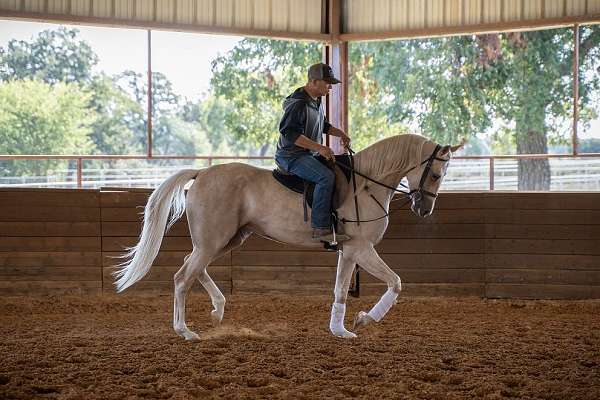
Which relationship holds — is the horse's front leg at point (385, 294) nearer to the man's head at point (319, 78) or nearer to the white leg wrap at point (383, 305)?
the white leg wrap at point (383, 305)

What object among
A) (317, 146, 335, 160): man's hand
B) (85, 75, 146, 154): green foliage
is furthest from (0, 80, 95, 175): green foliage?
(317, 146, 335, 160): man's hand

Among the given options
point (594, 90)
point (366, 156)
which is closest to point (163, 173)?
point (594, 90)

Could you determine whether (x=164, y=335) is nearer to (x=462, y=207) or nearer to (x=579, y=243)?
(x=462, y=207)

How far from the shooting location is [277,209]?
6266 millimetres

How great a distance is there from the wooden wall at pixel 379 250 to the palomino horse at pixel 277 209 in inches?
78.5

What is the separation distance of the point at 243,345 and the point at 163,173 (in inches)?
686

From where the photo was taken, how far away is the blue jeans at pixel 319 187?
5.95m

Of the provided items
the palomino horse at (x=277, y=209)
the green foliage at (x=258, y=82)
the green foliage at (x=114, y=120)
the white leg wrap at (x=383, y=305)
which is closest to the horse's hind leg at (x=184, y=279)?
the palomino horse at (x=277, y=209)

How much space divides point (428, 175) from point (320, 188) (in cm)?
91

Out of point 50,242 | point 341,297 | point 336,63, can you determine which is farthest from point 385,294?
point 336,63

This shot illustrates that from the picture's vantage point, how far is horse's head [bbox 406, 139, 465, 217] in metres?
5.98

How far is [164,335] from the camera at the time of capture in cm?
628

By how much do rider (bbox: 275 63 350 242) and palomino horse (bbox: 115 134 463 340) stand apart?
202 millimetres

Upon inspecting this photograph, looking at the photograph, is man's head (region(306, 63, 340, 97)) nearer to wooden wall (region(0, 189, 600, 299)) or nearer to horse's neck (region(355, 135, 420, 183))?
horse's neck (region(355, 135, 420, 183))
